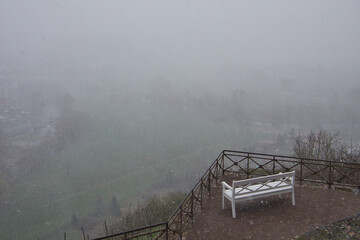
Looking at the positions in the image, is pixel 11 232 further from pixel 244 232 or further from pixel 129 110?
pixel 129 110

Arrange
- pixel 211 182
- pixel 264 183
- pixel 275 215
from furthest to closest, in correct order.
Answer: pixel 211 182 < pixel 264 183 < pixel 275 215

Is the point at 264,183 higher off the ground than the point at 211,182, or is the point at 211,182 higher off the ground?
the point at 264,183

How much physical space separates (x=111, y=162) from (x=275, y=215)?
54.5 m

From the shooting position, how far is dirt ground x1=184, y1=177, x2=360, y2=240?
5219 mm

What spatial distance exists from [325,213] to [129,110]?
81.8 meters

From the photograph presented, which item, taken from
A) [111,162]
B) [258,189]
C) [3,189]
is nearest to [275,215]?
[258,189]

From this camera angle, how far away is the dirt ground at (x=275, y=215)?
5.22 meters

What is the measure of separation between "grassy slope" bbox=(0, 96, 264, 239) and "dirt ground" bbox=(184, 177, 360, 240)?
35.7m

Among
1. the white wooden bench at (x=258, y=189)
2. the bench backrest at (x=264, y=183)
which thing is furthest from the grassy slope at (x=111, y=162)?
the bench backrest at (x=264, y=183)

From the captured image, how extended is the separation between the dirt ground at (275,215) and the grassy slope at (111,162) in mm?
35691

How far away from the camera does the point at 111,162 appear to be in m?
57.2

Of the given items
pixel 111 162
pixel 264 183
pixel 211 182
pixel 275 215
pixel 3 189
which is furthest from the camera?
pixel 111 162

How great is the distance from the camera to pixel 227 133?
6694 centimetres

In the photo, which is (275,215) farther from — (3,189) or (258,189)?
(3,189)
